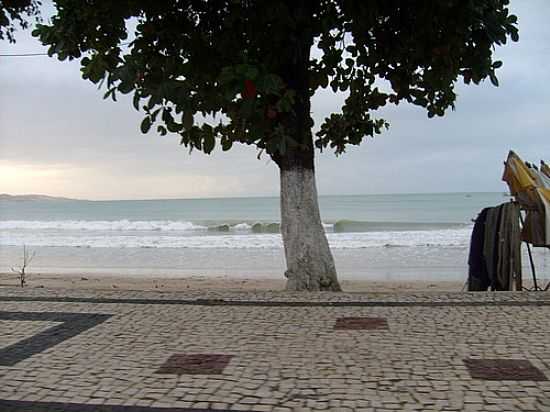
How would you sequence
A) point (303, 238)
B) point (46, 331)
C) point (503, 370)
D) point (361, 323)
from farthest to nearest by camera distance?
point (303, 238) → point (361, 323) → point (46, 331) → point (503, 370)

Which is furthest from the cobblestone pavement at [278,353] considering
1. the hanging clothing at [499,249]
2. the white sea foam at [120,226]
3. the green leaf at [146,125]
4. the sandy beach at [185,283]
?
the white sea foam at [120,226]

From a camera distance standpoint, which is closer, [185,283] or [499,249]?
[499,249]

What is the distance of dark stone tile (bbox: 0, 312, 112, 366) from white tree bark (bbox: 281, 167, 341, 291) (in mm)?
2661

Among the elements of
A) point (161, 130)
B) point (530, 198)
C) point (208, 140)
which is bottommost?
point (530, 198)

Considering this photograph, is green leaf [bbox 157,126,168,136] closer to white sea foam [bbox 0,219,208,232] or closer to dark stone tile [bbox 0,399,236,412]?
dark stone tile [bbox 0,399,236,412]

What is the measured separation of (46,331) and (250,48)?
12.2ft

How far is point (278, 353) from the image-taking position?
4820mm

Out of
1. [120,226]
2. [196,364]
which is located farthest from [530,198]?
[120,226]

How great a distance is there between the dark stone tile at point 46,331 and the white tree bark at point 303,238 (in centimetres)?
266

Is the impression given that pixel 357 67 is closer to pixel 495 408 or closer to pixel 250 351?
pixel 250 351

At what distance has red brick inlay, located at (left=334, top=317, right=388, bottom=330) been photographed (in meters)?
5.69

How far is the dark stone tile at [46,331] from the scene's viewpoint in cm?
493

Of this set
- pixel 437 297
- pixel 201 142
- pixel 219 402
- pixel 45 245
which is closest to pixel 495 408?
pixel 219 402

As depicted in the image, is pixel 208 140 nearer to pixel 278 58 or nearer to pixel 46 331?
pixel 278 58
